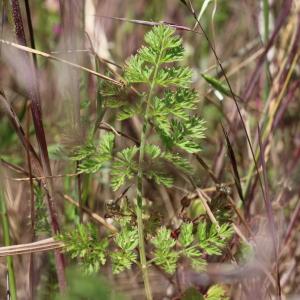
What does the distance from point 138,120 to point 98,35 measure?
0.25 metres

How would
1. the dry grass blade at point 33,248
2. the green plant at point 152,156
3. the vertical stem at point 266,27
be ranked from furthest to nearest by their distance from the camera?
the vertical stem at point 266,27
the dry grass blade at point 33,248
the green plant at point 152,156

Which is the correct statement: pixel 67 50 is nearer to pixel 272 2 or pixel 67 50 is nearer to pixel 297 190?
pixel 297 190

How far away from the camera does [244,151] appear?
161cm

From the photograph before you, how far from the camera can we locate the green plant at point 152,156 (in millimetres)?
947

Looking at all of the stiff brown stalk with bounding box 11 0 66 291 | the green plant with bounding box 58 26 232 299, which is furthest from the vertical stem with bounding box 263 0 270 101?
the stiff brown stalk with bounding box 11 0 66 291

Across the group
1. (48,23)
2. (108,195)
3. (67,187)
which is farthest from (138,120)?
(48,23)

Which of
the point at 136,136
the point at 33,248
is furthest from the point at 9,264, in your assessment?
the point at 136,136

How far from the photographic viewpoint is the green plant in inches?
37.3

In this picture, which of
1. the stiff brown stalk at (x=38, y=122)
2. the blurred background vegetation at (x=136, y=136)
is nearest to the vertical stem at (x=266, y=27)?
the blurred background vegetation at (x=136, y=136)

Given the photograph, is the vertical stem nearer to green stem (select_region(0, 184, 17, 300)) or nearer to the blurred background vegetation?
the blurred background vegetation

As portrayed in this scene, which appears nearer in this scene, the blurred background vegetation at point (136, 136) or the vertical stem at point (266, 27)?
the blurred background vegetation at point (136, 136)

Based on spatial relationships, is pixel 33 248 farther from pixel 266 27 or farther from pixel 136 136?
pixel 266 27

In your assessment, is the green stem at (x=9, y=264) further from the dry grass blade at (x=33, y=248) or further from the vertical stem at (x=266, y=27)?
the vertical stem at (x=266, y=27)

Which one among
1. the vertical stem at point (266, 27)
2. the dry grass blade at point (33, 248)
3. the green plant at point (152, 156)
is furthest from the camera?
the vertical stem at point (266, 27)
